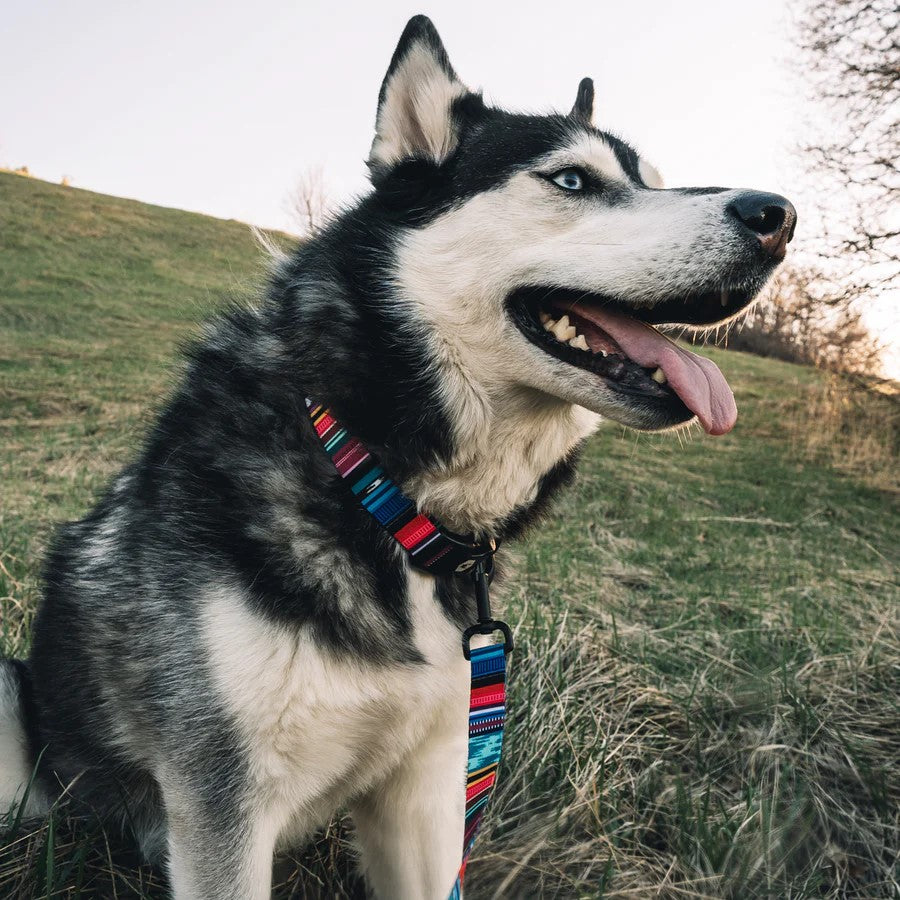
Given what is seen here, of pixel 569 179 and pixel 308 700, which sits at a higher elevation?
pixel 569 179

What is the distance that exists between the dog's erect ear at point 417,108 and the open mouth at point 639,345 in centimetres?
57

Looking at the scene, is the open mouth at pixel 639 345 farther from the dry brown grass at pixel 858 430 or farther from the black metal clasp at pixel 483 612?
the dry brown grass at pixel 858 430

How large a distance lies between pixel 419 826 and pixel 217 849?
0.69 m

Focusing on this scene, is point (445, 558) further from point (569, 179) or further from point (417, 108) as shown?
point (417, 108)

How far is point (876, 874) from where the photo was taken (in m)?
2.39

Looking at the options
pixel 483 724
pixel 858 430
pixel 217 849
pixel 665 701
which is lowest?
pixel 858 430

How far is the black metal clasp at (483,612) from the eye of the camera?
180 centimetres

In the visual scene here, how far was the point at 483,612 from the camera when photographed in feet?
6.07

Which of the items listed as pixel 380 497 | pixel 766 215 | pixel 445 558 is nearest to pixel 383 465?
pixel 380 497

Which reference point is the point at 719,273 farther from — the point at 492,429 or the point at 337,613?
the point at 337,613

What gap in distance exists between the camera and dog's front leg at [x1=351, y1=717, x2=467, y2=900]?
2.05 meters

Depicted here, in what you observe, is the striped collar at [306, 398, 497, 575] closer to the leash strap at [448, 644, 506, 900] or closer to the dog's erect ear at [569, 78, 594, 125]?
the leash strap at [448, 644, 506, 900]

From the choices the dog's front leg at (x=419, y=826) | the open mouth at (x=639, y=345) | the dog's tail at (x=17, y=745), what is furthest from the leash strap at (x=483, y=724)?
the dog's tail at (x=17, y=745)

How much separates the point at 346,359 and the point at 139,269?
24.8m
